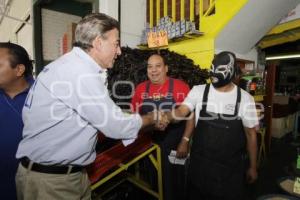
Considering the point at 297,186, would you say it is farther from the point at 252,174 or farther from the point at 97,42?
the point at 97,42

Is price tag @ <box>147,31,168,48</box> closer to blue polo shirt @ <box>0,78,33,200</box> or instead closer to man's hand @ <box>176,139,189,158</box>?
man's hand @ <box>176,139,189,158</box>

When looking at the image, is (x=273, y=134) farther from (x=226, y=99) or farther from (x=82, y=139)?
(x=82, y=139)

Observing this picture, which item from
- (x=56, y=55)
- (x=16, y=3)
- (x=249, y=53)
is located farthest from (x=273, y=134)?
(x=16, y=3)

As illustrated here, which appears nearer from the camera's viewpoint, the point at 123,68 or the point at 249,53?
the point at 123,68

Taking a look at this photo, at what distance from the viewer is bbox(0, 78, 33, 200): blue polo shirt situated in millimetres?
2053

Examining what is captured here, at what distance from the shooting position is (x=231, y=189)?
2.42 metres

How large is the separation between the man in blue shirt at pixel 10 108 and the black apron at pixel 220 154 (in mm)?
1716

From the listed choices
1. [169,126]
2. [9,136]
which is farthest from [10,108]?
[169,126]

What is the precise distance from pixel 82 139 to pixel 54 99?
32 centimetres

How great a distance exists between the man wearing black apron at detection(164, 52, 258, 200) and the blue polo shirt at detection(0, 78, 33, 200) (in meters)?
1.71

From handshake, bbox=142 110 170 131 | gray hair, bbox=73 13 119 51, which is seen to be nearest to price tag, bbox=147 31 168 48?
handshake, bbox=142 110 170 131

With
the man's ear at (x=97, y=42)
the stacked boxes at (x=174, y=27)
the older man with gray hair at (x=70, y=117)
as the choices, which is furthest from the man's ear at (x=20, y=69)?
the stacked boxes at (x=174, y=27)

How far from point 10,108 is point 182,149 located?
6.31 ft

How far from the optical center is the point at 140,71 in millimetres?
3773
